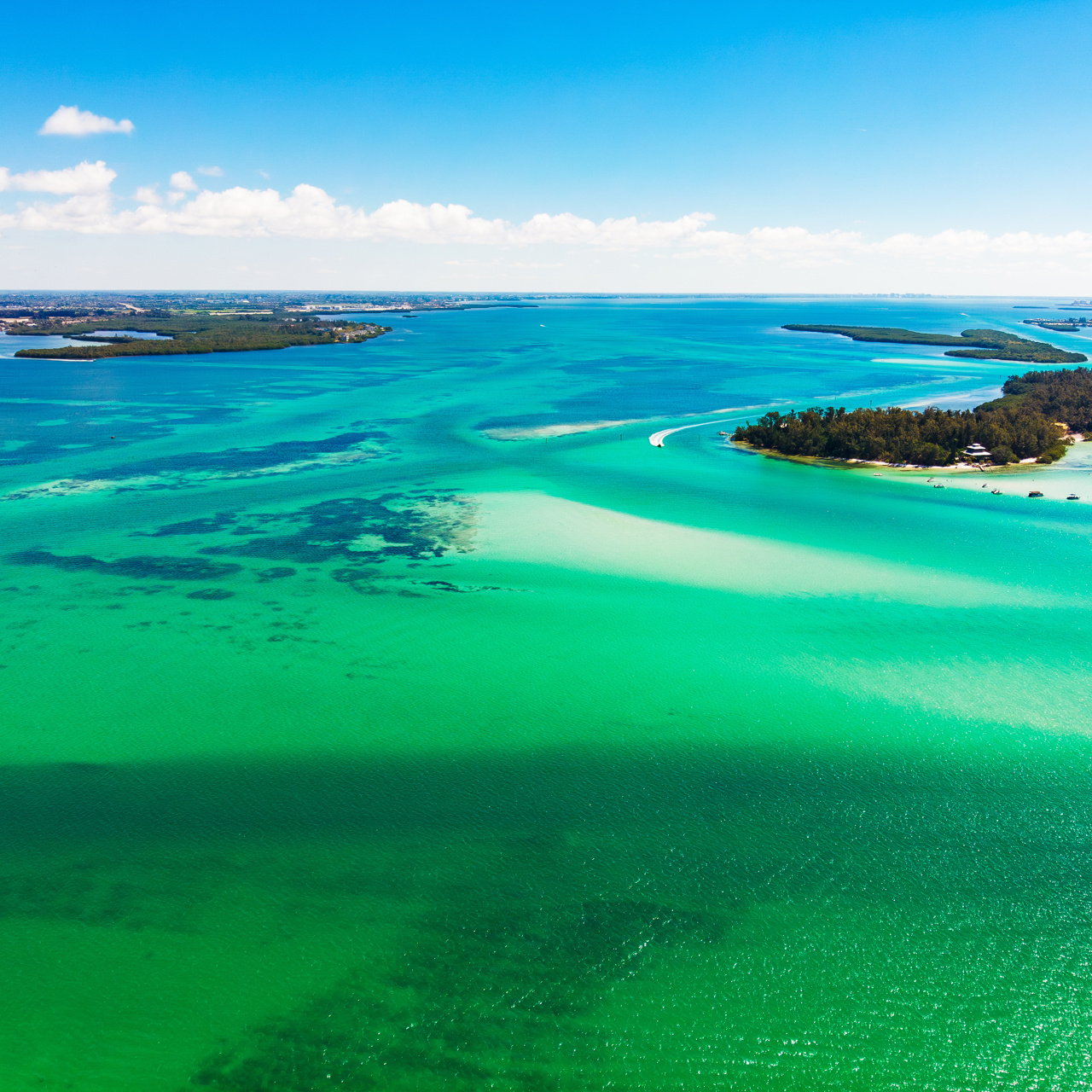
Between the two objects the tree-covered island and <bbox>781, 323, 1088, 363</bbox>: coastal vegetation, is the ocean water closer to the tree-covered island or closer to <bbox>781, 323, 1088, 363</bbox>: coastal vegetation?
the tree-covered island

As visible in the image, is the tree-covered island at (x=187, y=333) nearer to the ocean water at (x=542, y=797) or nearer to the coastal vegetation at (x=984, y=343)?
the ocean water at (x=542, y=797)

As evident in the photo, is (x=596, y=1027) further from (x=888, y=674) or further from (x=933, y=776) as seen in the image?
(x=888, y=674)

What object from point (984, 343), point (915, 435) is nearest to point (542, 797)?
point (915, 435)

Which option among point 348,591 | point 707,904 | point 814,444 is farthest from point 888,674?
point 814,444

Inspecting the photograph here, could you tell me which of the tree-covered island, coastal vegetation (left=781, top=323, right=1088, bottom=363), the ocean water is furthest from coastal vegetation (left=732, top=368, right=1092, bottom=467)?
the tree-covered island

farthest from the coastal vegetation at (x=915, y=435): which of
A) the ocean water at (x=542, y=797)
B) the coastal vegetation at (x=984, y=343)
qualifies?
the coastal vegetation at (x=984, y=343)

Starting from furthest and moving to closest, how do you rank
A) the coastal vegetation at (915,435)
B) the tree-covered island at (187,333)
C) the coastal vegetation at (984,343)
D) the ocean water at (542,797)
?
the tree-covered island at (187,333) < the coastal vegetation at (984,343) < the coastal vegetation at (915,435) < the ocean water at (542,797)

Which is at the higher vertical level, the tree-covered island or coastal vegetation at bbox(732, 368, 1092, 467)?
the tree-covered island
